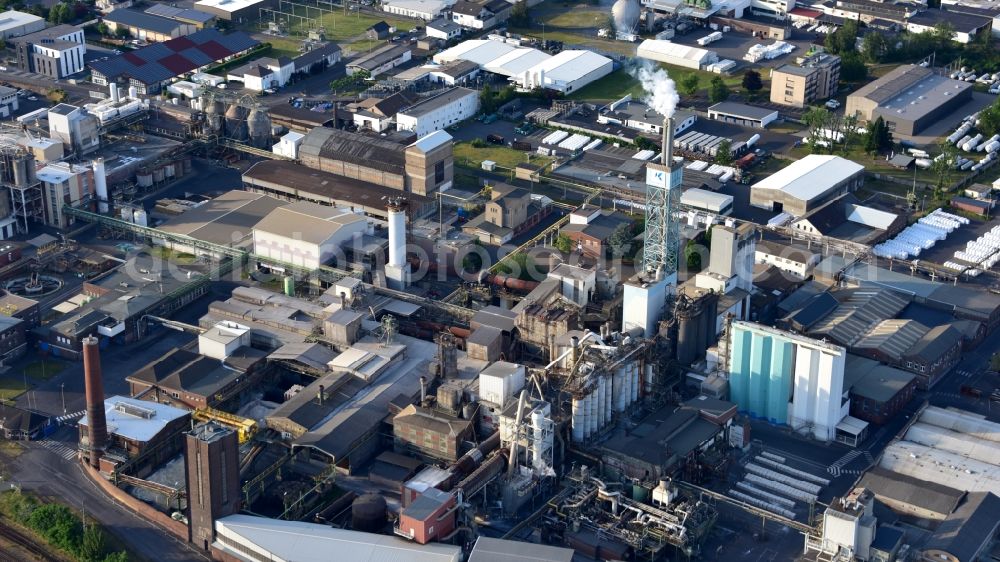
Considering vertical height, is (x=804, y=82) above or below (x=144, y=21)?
below

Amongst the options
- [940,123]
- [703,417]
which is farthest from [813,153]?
[703,417]

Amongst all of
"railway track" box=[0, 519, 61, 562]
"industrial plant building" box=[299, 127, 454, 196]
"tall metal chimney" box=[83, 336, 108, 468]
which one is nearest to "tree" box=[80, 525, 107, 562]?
"railway track" box=[0, 519, 61, 562]

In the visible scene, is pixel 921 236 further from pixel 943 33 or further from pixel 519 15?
pixel 519 15

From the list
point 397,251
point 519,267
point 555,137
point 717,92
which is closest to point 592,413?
point 519,267

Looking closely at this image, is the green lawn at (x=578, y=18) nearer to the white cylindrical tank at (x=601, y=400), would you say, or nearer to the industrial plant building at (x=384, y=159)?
the industrial plant building at (x=384, y=159)

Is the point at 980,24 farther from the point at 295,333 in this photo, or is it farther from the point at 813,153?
the point at 295,333

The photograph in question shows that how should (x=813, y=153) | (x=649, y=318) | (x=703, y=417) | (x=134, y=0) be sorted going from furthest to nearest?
1. (x=134, y=0)
2. (x=813, y=153)
3. (x=649, y=318)
4. (x=703, y=417)
